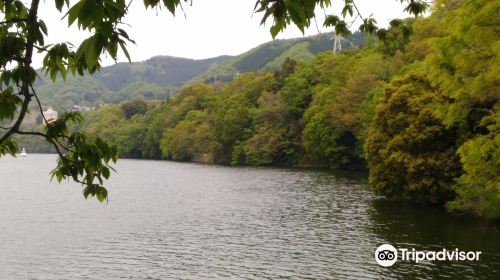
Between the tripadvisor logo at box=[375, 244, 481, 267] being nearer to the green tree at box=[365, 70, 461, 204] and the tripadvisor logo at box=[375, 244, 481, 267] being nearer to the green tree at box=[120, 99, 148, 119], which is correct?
the green tree at box=[365, 70, 461, 204]

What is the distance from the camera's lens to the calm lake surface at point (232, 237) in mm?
21000

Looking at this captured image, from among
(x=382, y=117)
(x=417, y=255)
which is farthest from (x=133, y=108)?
(x=417, y=255)

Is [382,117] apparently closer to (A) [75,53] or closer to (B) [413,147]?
(B) [413,147]

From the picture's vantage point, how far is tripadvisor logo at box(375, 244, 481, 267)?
21.6m

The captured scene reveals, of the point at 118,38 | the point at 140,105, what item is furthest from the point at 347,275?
the point at 140,105

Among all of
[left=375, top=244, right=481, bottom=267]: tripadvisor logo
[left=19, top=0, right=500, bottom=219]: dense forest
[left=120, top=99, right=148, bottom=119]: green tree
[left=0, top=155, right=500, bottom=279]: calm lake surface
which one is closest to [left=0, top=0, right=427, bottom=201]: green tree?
[left=19, top=0, right=500, bottom=219]: dense forest

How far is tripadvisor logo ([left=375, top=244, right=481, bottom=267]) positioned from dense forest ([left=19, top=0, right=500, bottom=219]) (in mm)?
4890

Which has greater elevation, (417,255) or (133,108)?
(133,108)

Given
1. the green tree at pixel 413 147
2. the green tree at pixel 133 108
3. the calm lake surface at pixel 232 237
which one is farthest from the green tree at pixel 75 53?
the green tree at pixel 133 108

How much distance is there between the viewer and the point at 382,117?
133 feet

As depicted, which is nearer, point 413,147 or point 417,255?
point 417,255

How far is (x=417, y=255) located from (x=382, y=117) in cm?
2003

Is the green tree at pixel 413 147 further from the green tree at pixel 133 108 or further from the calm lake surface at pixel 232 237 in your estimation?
the green tree at pixel 133 108

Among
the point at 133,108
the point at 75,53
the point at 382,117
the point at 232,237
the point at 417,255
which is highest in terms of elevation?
the point at 133,108
